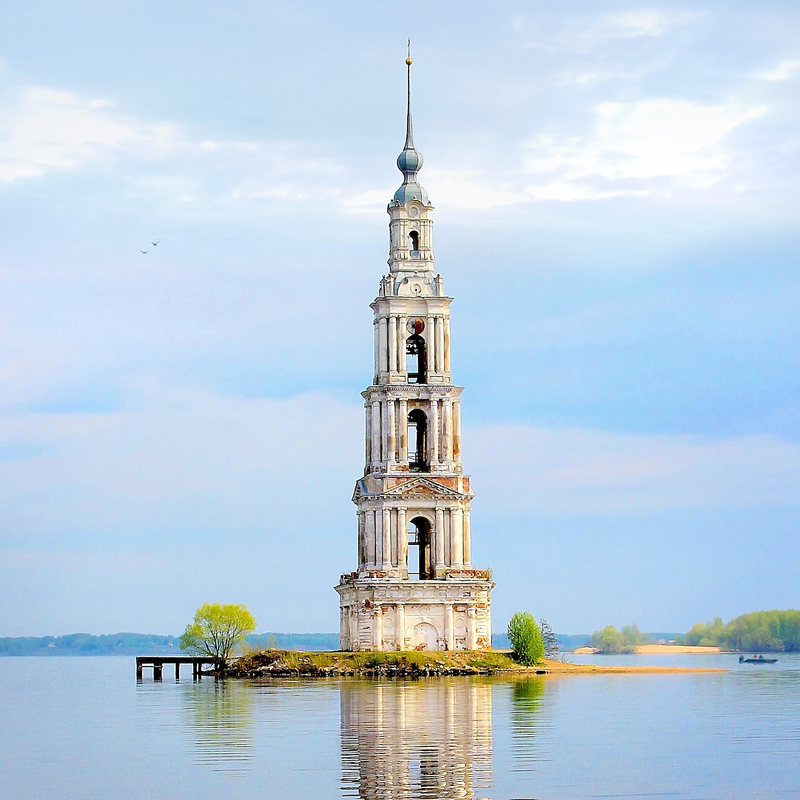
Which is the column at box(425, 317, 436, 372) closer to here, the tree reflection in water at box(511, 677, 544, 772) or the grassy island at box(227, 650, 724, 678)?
the grassy island at box(227, 650, 724, 678)

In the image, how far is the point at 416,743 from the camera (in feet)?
151

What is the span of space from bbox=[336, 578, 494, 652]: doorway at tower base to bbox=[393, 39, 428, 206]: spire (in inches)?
925

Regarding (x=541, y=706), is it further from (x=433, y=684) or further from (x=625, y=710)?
(x=433, y=684)

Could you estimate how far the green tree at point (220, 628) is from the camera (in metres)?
102

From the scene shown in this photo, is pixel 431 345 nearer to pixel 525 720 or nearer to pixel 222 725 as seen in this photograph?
pixel 525 720

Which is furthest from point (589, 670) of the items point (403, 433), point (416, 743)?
point (416, 743)

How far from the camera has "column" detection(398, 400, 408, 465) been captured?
102 meters

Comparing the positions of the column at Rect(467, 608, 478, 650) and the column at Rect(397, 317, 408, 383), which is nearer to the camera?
the column at Rect(467, 608, 478, 650)

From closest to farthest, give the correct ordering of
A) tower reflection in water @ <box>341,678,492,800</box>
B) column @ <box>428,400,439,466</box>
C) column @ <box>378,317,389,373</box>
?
tower reflection in water @ <box>341,678,492,800</box> → column @ <box>428,400,439,466</box> → column @ <box>378,317,389,373</box>

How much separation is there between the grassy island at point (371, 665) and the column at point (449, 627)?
4.70 ft

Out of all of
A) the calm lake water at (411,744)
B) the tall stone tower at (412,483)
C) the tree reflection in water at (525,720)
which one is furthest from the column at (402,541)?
the calm lake water at (411,744)

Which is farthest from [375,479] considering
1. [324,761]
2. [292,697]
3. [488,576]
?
[324,761]

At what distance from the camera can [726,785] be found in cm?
3894

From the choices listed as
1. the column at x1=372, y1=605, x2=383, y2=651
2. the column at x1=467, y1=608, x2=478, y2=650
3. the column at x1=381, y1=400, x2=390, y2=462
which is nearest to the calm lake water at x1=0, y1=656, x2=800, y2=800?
the column at x1=372, y1=605, x2=383, y2=651
